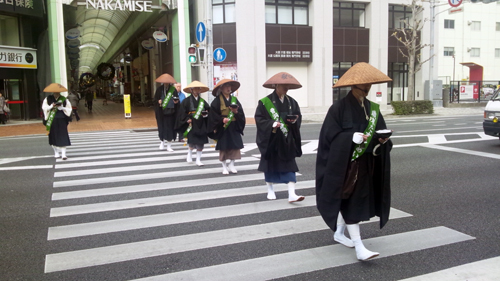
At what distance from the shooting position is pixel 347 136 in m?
3.92

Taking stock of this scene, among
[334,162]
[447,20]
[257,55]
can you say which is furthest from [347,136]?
[447,20]

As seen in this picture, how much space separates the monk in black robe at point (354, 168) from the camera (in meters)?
3.94

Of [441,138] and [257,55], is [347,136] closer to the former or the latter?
[441,138]

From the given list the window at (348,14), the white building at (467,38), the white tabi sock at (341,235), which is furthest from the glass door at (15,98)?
the white building at (467,38)

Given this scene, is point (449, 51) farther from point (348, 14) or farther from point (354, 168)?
point (354, 168)

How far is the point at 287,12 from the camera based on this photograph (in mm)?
26375

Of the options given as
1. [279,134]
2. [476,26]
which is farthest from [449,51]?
[279,134]

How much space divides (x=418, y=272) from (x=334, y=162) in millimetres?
1258

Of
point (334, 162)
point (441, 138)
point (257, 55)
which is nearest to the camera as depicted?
point (334, 162)

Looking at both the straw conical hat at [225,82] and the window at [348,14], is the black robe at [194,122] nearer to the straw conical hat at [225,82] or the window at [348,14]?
the straw conical hat at [225,82]

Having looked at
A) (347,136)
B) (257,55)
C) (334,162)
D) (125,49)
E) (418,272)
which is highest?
(125,49)

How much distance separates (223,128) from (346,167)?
14.6 feet

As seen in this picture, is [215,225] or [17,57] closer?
[215,225]

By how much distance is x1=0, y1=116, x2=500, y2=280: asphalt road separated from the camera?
3965mm
